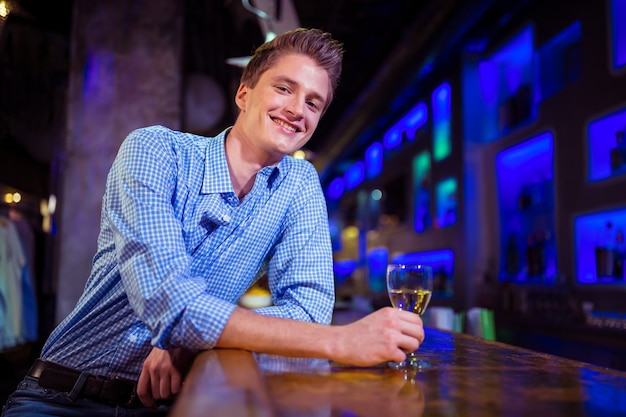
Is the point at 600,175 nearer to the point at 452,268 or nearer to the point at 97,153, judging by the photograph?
the point at 452,268

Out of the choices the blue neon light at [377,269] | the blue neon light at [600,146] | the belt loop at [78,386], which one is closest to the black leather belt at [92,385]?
the belt loop at [78,386]

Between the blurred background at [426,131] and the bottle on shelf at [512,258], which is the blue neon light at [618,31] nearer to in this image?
the blurred background at [426,131]

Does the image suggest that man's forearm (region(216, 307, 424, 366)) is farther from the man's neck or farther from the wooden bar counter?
the man's neck

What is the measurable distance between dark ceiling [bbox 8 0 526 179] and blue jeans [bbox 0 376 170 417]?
3143 millimetres

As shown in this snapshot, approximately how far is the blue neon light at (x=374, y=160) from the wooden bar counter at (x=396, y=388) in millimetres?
7455

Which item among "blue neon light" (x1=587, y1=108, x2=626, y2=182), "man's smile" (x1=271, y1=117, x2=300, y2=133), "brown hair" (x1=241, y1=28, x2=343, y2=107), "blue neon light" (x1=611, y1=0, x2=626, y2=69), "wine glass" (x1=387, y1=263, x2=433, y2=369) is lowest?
"wine glass" (x1=387, y1=263, x2=433, y2=369)

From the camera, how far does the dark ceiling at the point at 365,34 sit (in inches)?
173

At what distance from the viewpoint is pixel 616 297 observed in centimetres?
329

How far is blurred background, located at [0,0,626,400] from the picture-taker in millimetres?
3426

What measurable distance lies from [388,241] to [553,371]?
22.2ft

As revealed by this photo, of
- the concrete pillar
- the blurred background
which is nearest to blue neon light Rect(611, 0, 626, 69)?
the blurred background

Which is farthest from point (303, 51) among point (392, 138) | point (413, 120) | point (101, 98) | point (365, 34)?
point (392, 138)

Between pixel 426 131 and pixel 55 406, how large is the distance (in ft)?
18.0

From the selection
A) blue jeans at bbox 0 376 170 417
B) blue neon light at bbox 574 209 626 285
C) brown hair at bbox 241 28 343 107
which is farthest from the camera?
blue neon light at bbox 574 209 626 285
